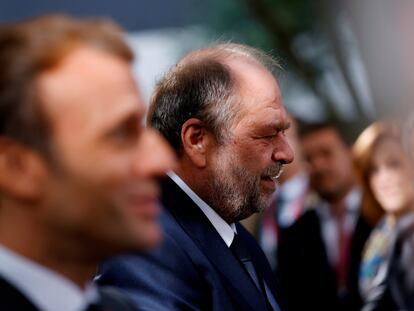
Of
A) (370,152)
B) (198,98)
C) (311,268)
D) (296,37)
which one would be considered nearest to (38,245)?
(198,98)

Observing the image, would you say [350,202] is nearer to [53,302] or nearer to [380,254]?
[380,254]

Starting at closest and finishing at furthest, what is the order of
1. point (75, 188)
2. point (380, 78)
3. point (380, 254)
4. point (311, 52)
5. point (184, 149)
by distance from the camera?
point (75, 188)
point (184, 149)
point (380, 254)
point (380, 78)
point (311, 52)

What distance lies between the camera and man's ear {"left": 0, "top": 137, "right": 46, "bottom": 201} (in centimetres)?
187

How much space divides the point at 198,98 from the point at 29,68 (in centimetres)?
181

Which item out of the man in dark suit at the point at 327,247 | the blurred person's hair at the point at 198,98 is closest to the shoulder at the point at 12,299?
the blurred person's hair at the point at 198,98

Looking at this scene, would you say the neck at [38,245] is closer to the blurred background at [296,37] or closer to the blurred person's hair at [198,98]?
the blurred person's hair at [198,98]

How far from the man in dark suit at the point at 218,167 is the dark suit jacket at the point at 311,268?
3329 millimetres

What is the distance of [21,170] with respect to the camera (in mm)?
1881

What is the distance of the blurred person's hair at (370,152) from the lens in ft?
21.3

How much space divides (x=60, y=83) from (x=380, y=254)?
4.38m

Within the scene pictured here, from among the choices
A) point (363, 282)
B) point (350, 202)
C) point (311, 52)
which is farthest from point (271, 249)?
point (311, 52)

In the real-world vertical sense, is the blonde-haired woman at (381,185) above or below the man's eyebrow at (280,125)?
above

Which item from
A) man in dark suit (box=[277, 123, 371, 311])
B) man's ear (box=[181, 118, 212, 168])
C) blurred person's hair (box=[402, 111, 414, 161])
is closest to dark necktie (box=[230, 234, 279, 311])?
man's ear (box=[181, 118, 212, 168])

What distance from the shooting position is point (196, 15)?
55.0ft
